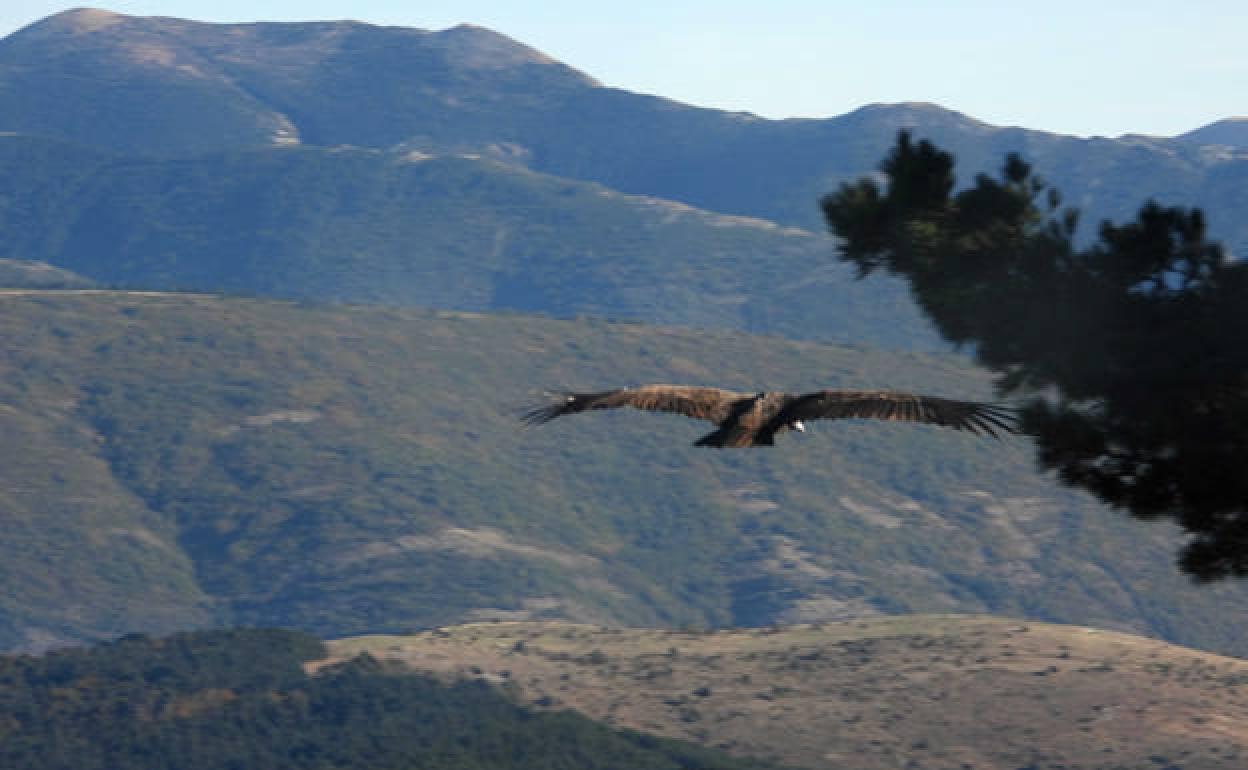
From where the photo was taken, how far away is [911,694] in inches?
6905

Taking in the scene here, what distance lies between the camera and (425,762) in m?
180

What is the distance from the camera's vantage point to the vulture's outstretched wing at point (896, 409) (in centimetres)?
2439

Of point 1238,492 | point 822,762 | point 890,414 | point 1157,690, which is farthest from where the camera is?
point 1157,690

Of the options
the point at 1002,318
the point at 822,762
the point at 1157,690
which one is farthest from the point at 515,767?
the point at 1002,318

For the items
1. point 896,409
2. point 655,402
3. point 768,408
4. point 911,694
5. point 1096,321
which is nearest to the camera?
point 896,409

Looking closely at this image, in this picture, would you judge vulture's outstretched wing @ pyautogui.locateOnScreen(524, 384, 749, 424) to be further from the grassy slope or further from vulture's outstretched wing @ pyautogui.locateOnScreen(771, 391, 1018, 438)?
the grassy slope

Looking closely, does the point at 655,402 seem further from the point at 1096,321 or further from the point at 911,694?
the point at 911,694

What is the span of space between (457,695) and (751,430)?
160275 millimetres

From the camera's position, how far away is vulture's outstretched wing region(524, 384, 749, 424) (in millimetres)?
25578

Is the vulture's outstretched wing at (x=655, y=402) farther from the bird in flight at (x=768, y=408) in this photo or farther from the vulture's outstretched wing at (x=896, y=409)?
the vulture's outstretched wing at (x=896, y=409)

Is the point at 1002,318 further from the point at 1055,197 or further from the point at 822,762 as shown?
the point at 822,762

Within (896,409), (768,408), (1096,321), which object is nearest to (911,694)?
(1096,321)

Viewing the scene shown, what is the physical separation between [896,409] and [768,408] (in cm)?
172

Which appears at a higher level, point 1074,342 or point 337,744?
point 1074,342
